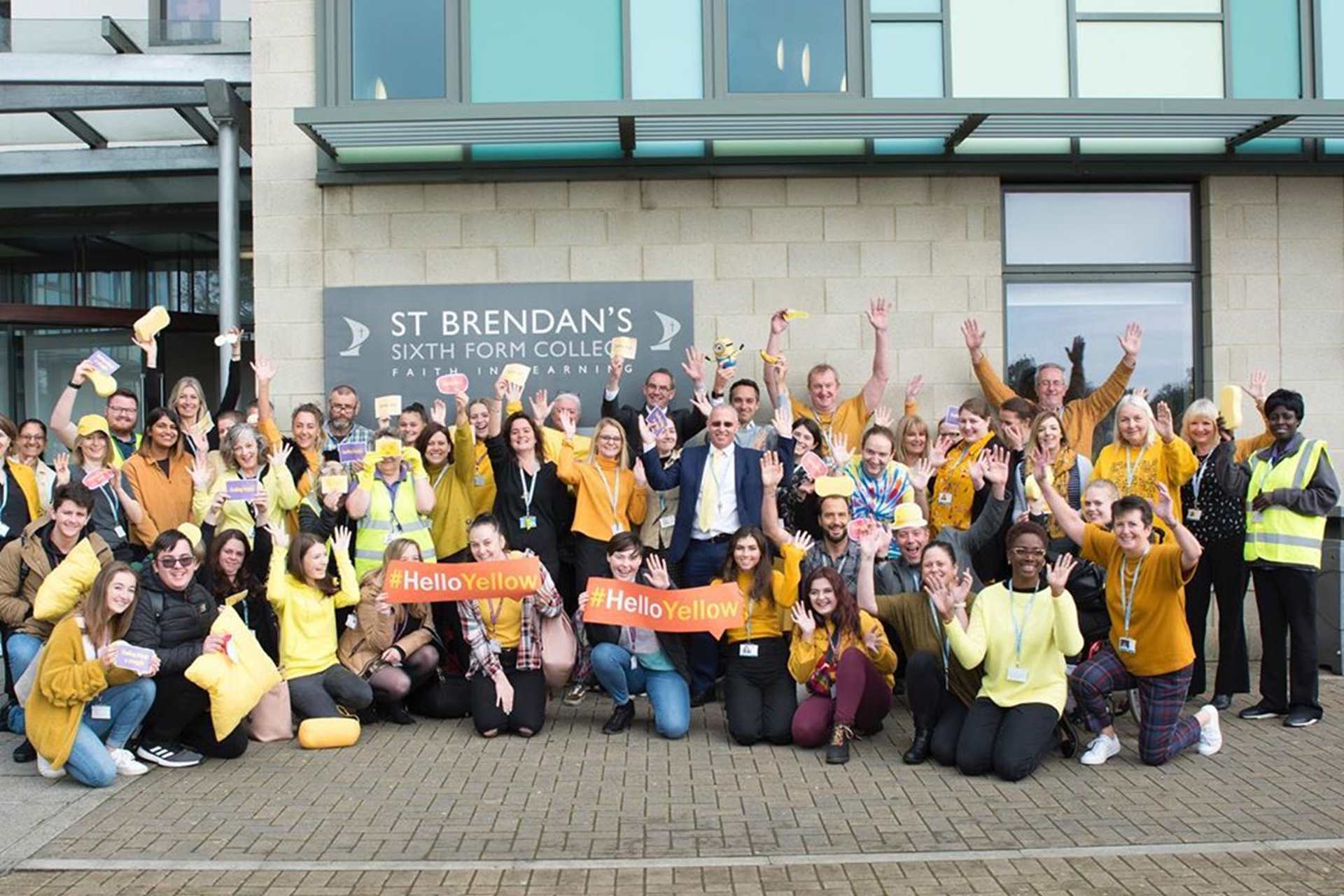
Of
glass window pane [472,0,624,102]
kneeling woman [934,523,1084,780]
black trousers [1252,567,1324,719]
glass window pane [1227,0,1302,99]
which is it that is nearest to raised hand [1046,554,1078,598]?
kneeling woman [934,523,1084,780]

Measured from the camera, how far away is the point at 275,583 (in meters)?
7.94

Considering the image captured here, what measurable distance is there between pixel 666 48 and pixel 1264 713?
7.00 meters

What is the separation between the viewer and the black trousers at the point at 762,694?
305 inches

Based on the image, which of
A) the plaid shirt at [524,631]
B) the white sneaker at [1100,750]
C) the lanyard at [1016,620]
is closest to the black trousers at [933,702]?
the lanyard at [1016,620]

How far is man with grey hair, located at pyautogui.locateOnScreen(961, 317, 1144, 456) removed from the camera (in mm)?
9922

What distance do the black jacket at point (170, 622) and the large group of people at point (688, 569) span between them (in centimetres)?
2

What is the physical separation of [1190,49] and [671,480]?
6.18 m

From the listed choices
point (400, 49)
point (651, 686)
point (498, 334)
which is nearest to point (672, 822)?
point (651, 686)

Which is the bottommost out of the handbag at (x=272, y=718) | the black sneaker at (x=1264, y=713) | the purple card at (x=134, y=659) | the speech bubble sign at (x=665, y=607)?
the black sneaker at (x=1264, y=713)

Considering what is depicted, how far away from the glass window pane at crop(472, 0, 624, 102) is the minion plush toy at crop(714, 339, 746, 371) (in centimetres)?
237

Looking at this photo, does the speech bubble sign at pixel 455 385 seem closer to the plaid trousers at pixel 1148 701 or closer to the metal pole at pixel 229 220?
the metal pole at pixel 229 220

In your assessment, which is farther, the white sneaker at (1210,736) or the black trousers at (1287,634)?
the black trousers at (1287,634)

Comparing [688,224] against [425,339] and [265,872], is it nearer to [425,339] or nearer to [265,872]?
[425,339]

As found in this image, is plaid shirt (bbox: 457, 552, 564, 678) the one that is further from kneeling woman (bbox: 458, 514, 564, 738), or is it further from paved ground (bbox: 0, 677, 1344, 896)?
paved ground (bbox: 0, 677, 1344, 896)
